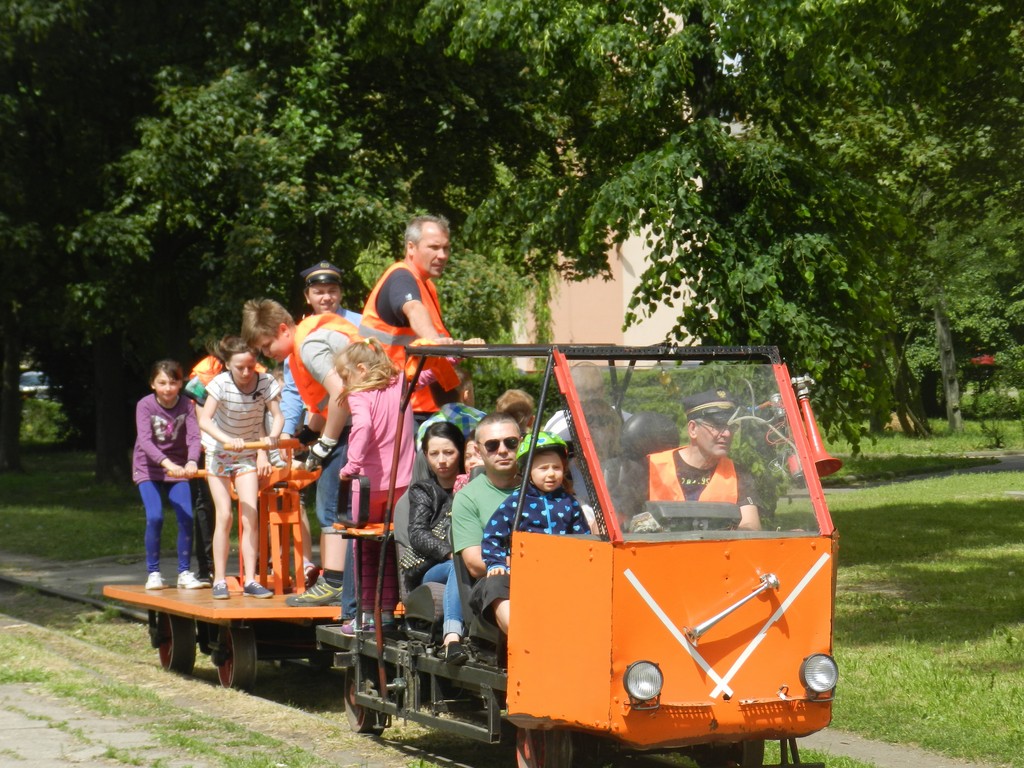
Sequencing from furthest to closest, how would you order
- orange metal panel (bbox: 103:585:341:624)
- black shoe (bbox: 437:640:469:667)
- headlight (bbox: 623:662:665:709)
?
orange metal panel (bbox: 103:585:341:624) < black shoe (bbox: 437:640:469:667) < headlight (bbox: 623:662:665:709)

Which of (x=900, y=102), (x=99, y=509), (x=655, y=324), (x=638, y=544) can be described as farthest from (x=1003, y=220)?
(x=655, y=324)

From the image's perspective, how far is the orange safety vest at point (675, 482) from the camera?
6000 mm

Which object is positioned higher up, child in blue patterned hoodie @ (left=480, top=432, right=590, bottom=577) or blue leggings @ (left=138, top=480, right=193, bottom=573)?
child in blue patterned hoodie @ (left=480, top=432, right=590, bottom=577)

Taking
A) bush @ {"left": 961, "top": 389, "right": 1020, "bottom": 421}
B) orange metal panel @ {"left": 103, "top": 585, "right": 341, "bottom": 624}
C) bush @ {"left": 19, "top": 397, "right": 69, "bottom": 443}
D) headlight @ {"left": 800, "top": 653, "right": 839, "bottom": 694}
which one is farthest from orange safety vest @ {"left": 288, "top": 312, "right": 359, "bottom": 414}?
bush @ {"left": 19, "top": 397, "right": 69, "bottom": 443}

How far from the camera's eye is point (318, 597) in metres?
8.96

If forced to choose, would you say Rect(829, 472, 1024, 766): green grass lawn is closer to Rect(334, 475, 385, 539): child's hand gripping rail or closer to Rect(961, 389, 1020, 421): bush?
Rect(334, 475, 385, 539): child's hand gripping rail

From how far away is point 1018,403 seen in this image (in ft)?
114

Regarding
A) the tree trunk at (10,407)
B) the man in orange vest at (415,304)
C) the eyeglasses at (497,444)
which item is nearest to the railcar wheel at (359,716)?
the man in orange vest at (415,304)

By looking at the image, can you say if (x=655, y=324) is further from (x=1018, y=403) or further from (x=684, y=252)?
(x=684, y=252)

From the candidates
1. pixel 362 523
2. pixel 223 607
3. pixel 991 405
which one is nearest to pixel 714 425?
pixel 362 523

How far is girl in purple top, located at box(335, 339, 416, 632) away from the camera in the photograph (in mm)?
7855

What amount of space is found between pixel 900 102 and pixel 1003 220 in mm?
6326

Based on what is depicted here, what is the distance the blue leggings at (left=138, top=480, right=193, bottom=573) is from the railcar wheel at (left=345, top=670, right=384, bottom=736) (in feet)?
9.75

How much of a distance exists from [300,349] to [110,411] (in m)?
19.9
